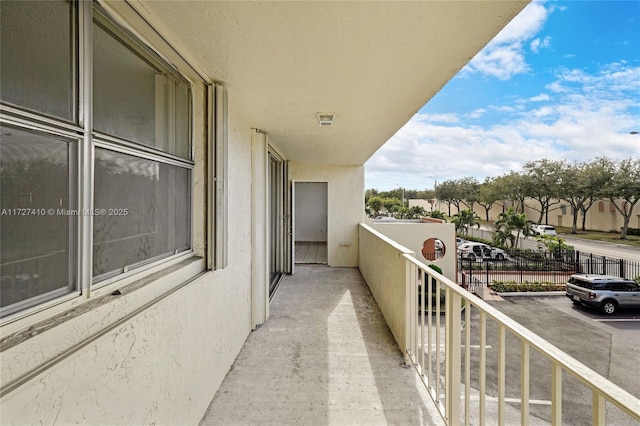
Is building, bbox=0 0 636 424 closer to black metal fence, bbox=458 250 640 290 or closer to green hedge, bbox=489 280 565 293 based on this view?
green hedge, bbox=489 280 565 293

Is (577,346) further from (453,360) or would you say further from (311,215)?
(311,215)

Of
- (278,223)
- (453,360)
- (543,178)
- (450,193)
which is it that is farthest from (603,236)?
(453,360)

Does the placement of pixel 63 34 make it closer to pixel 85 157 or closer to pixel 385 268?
pixel 85 157

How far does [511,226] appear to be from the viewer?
15703 millimetres

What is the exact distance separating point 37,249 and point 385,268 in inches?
119

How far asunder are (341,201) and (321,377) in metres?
4.48

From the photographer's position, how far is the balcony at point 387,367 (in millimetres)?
1113

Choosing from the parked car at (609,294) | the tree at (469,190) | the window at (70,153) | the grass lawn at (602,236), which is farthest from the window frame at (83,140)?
the tree at (469,190)

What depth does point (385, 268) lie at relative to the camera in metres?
3.29

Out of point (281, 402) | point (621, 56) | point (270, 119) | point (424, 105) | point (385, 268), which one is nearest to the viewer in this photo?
point (281, 402)

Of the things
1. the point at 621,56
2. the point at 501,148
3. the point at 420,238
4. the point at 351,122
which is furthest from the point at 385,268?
the point at 501,148

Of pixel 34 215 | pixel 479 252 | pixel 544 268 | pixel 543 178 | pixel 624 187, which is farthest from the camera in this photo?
pixel 543 178

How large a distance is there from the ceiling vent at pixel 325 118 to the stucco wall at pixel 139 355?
2.84 feet

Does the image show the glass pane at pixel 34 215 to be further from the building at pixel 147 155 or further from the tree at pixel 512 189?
the tree at pixel 512 189
